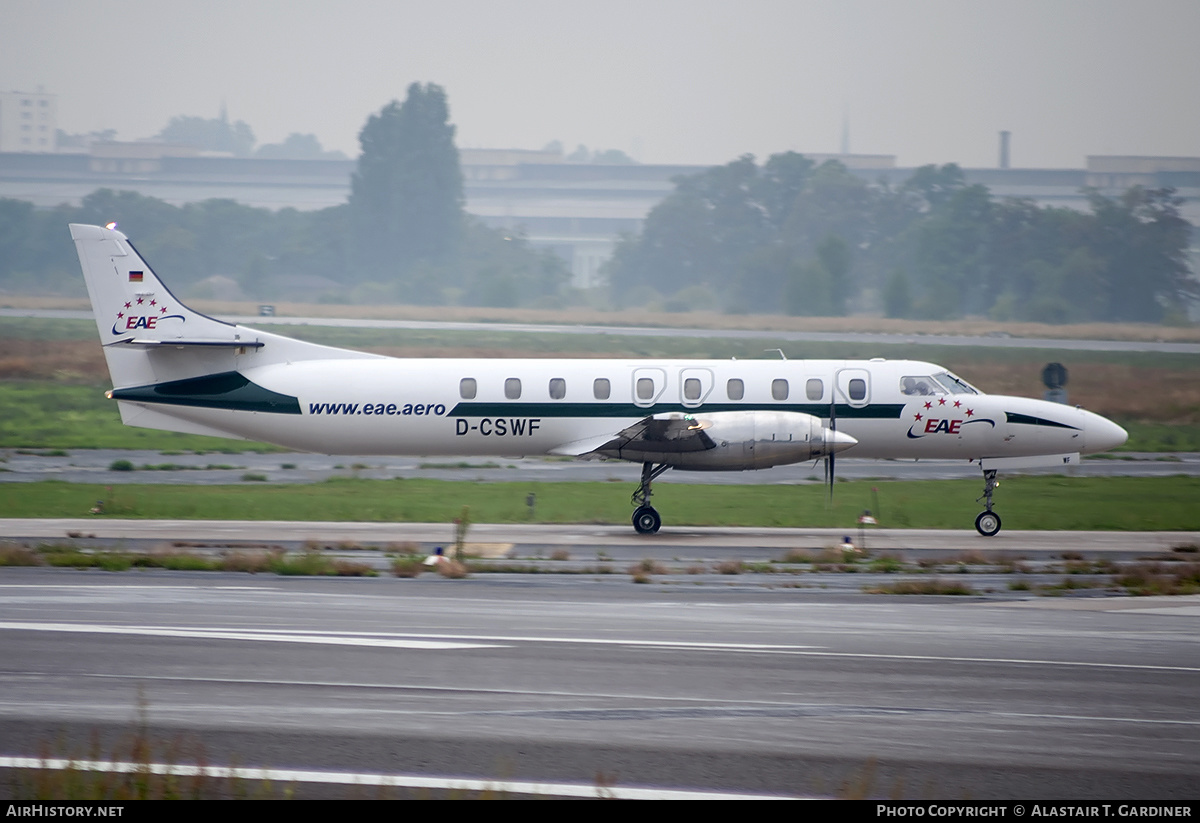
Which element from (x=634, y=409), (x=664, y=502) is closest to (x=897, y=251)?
(x=664, y=502)

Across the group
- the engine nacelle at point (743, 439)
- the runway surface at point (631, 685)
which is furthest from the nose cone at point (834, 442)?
the runway surface at point (631, 685)

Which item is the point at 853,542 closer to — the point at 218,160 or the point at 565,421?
the point at 565,421

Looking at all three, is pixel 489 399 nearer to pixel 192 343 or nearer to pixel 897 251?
pixel 192 343

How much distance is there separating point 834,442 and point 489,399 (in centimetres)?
690

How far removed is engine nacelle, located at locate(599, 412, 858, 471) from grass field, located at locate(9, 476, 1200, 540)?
307 cm

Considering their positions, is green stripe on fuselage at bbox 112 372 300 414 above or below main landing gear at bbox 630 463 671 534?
above

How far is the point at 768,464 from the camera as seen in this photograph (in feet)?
77.4

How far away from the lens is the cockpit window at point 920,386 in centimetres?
2472

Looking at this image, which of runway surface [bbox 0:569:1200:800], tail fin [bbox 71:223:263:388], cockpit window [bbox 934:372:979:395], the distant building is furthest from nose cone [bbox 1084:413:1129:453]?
the distant building

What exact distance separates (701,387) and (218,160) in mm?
139053

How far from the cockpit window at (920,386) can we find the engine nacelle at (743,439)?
6.38ft

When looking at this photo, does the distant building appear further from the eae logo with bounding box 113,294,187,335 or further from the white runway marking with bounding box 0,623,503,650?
the white runway marking with bounding box 0,623,503,650

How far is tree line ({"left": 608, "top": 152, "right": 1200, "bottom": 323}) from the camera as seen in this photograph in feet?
319

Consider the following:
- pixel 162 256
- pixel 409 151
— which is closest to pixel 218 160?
pixel 409 151
